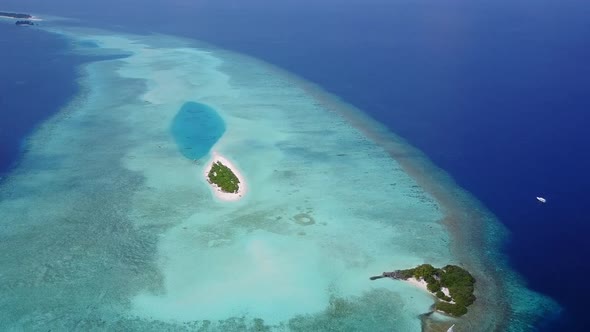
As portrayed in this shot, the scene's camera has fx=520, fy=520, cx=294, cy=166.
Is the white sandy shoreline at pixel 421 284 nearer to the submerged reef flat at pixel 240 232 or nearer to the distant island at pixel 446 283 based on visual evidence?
the distant island at pixel 446 283

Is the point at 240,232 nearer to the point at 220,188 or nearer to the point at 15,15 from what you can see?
the point at 220,188

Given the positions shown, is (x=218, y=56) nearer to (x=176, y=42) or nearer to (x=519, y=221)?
(x=176, y=42)

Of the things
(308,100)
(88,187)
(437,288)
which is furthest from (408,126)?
(88,187)

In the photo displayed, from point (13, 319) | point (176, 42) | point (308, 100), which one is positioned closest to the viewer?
point (13, 319)

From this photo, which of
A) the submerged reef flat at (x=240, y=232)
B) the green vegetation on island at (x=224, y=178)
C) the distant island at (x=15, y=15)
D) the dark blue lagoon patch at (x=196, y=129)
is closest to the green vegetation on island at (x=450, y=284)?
the submerged reef flat at (x=240, y=232)

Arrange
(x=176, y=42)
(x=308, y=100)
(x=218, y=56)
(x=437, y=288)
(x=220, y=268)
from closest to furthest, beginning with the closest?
(x=437, y=288) → (x=220, y=268) → (x=308, y=100) → (x=218, y=56) → (x=176, y=42)
